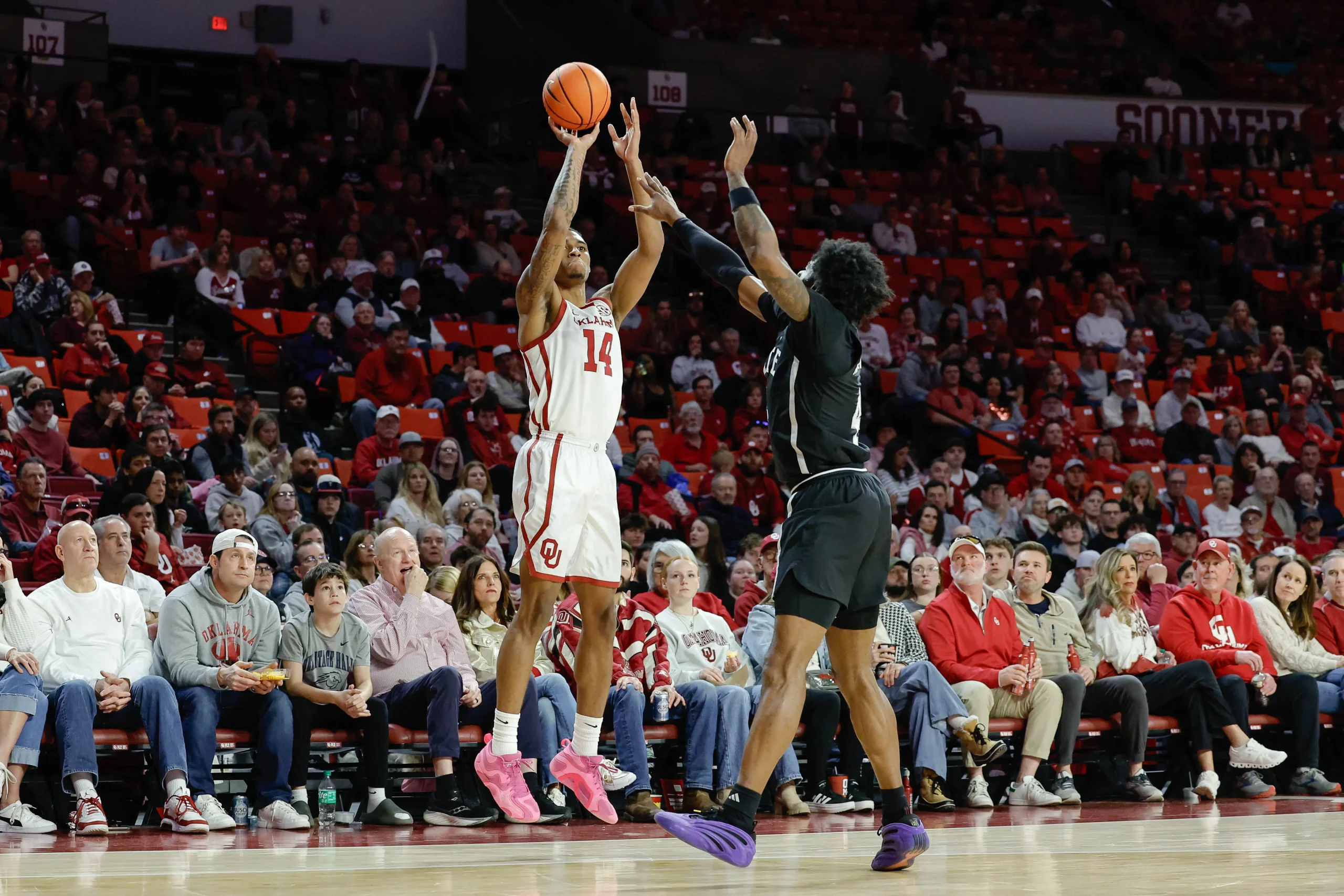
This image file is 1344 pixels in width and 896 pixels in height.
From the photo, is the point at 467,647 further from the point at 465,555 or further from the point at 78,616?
the point at 78,616

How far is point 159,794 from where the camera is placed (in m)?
7.01

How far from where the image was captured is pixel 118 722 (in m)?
7.02

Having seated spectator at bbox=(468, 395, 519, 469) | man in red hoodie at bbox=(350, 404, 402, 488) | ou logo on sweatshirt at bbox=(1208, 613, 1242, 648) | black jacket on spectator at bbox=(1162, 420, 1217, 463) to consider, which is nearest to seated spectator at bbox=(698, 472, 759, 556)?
seated spectator at bbox=(468, 395, 519, 469)

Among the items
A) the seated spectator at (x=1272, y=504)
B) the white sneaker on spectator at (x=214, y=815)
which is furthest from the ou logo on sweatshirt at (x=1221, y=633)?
the white sneaker on spectator at (x=214, y=815)

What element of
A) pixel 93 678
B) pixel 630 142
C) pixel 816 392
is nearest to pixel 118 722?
pixel 93 678

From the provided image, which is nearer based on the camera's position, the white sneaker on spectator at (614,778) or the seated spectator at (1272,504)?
the white sneaker on spectator at (614,778)

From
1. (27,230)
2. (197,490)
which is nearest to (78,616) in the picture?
(197,490)

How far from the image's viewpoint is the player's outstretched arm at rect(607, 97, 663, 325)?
565cm

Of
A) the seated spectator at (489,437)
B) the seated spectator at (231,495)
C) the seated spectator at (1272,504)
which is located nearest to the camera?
the seated spectator at (231,495)

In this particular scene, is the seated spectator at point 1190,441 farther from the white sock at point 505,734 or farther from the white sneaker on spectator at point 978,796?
the white sock at point 505,734

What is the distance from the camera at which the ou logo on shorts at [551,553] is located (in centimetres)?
544

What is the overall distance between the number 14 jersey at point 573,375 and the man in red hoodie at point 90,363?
6742 millimetres

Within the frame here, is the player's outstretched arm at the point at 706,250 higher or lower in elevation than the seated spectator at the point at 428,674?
higher

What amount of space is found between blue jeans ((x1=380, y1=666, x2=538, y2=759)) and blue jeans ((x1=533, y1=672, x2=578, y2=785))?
0.17 ft
